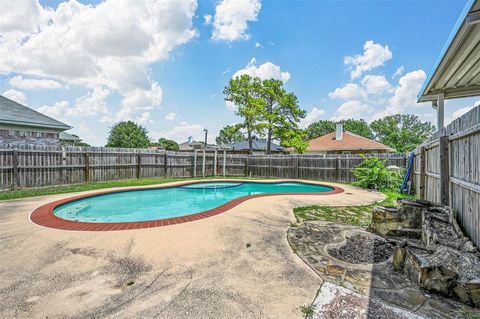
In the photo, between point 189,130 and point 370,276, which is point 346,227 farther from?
point 189,130

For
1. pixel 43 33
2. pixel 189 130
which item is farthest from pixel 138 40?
pixel 189 130

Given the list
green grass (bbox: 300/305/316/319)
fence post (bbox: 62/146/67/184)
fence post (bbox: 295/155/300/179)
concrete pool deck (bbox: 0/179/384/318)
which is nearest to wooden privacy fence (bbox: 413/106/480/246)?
concrete pool deck (bbox: 0/179/384/318)

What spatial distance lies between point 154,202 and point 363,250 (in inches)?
264

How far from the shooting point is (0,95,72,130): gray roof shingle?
1031 centimetres

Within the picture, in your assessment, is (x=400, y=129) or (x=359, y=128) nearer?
(x=359, y=128)

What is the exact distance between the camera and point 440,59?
341 centimetres

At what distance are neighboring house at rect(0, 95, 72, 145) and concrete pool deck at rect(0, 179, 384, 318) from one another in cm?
901

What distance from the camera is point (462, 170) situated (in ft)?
10.5

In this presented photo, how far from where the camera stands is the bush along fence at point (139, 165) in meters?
A: 8.34

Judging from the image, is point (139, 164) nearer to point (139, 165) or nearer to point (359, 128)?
point (139, 165)

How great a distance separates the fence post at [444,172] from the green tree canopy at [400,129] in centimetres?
3478

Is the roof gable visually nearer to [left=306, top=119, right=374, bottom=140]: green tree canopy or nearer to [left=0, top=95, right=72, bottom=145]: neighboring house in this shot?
[left=306, top=119, right=374, bottom=140]: green tree canopy

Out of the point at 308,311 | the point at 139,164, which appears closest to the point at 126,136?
the point at 139,164

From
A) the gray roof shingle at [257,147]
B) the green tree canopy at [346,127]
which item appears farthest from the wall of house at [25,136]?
the green tree canopy at [346,127]
